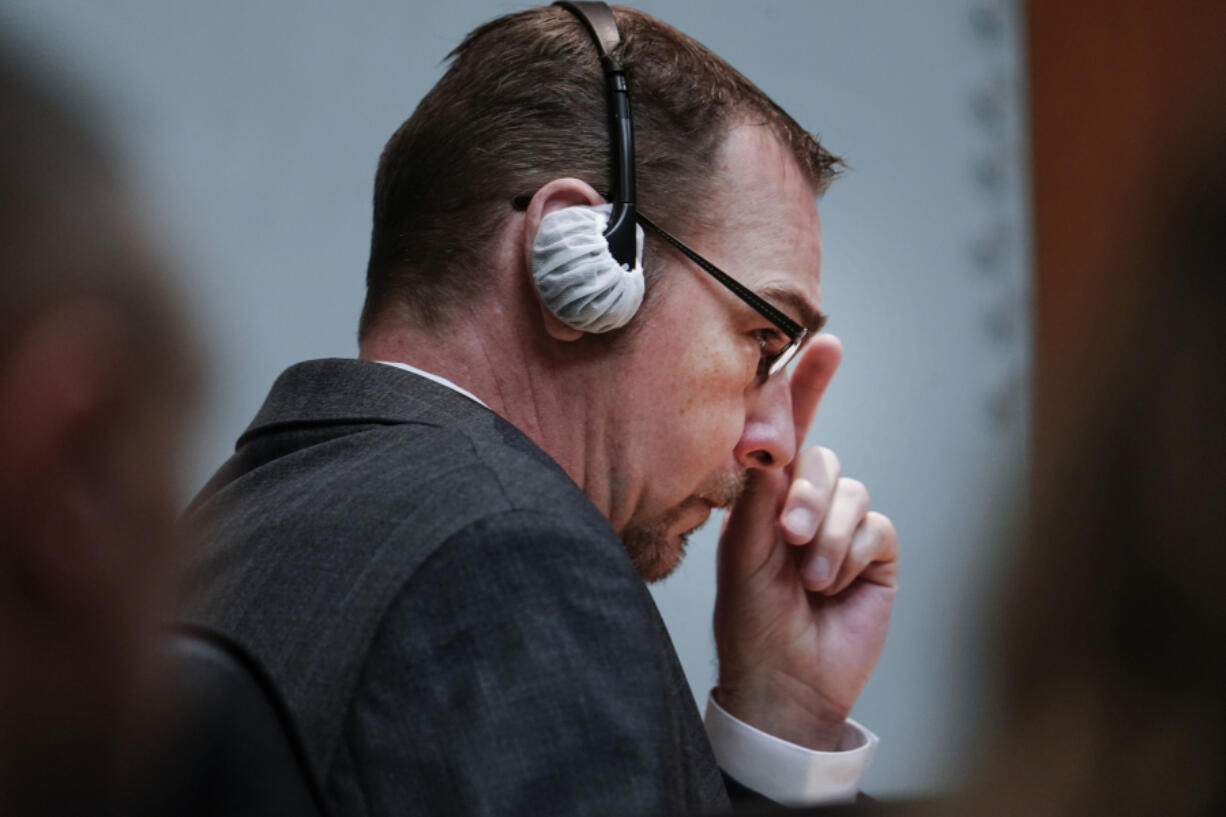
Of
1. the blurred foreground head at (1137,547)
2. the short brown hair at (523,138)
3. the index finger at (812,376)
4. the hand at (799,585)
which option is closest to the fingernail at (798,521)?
the hand at (799,585)

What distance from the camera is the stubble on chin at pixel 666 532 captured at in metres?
1.35

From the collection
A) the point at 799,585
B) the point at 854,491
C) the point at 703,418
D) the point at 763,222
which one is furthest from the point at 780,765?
the point at 763,222

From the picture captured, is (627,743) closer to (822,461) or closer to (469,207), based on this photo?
(469,207)

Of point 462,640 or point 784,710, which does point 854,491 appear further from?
point 462,640

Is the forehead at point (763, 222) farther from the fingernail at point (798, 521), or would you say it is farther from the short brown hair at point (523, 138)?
the fingernail at point (798, 521)

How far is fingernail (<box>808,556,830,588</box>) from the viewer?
1.50 metres

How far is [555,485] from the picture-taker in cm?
81

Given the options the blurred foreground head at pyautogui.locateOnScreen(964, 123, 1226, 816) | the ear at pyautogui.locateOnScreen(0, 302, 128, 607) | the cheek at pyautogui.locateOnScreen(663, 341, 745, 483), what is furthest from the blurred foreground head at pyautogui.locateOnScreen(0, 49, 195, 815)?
the cheek at pyautogui.locateOnScreen(663, 341, 745, 483)

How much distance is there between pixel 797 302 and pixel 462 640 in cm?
70

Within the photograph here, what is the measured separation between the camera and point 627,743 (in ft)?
2.27

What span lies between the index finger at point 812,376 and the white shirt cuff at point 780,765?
353mm

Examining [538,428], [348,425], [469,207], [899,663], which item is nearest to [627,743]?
[348,425]

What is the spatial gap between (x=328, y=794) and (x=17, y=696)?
0.51m

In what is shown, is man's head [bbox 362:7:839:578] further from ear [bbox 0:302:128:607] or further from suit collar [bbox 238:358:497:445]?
ear [bbox 0:302:128:607]
